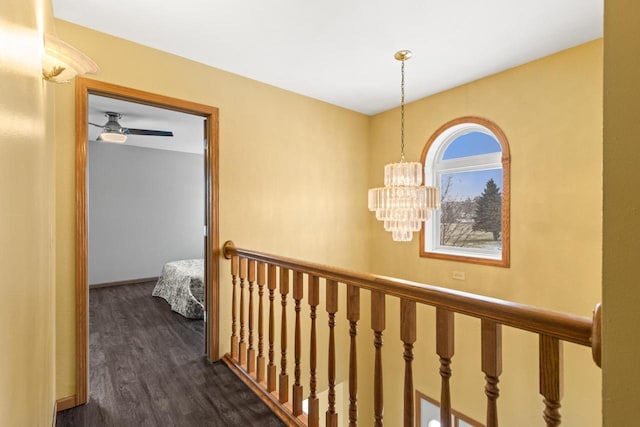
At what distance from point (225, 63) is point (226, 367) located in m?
2.55

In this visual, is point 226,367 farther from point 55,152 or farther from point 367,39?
point 367,39

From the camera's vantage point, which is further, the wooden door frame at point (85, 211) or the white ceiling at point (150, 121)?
the white ceiling at point (150, 121)

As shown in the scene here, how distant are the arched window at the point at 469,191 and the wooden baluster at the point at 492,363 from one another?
2.14m

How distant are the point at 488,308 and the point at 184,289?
371cm

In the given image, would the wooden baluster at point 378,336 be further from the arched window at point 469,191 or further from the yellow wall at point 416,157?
the arched window at point 469,191

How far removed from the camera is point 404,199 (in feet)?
8.27

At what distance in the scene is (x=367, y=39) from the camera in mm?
2289

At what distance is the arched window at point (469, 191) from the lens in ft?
9.57

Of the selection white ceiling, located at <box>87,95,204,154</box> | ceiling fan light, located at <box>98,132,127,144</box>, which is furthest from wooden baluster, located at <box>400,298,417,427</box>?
ceiling fan light, located at <box>98,132,127,144</box>

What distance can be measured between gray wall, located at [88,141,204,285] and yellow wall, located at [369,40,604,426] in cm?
493

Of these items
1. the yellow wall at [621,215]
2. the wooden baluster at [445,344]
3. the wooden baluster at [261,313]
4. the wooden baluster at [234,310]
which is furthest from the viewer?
the wooden baluster at [234,310]

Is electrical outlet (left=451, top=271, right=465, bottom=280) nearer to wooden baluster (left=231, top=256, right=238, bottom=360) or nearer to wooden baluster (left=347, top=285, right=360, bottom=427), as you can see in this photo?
wooden baluster (left=347, top=285, right=360, bottom=427)

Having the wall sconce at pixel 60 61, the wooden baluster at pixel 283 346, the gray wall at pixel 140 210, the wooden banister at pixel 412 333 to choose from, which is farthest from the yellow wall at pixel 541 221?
the gray wall at pixel 140 210

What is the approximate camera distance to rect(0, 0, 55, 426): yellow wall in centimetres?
66
